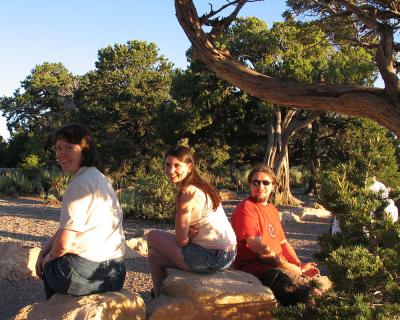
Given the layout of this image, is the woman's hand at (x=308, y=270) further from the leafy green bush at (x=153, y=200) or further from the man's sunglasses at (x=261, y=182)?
the leafy green bush at (x=153, y=200)

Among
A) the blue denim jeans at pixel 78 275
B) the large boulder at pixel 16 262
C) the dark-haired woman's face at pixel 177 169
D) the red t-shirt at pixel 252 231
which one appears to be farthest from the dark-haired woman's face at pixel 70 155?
the large boulder at pixel 16 262

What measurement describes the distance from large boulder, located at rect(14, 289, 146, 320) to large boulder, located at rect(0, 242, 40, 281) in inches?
89.2

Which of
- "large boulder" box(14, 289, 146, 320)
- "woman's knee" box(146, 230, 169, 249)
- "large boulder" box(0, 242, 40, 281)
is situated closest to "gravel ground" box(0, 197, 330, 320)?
"large boulder" box(0, 242, 40, 281)

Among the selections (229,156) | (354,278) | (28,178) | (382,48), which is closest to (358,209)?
(354,278)

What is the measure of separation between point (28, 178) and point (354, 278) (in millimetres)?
17084

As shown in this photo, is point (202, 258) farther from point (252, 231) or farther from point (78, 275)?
point (78, 275)

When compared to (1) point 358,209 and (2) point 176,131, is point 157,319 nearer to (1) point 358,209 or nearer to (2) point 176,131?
(1) point 358,209

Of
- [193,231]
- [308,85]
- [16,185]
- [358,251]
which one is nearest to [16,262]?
[193,231]

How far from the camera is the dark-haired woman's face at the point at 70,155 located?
3211 millimetres

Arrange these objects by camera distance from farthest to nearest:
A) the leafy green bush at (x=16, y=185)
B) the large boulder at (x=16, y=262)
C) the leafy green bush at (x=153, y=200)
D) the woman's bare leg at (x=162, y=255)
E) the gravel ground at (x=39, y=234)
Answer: the leafy green bush at (x=16, y=185), the leafy green bush at (x=153, y=200), the large boulder at (x=16, y=262), the gravel ground at (x=39, y=234), the woman's bare leg at (x=162, y=255)

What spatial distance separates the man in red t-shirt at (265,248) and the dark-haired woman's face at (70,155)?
1310 mm

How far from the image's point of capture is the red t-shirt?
3812 millimetres

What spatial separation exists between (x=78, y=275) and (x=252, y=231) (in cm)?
137

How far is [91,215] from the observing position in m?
3.00
